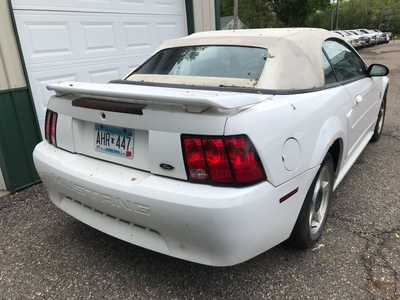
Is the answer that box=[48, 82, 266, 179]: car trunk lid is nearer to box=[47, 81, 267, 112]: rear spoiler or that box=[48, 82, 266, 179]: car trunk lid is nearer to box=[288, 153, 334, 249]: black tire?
box=[47, 81, 267, 112]: rear spoiler

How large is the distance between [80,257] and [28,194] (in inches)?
57.2

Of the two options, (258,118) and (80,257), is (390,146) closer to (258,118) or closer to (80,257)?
(258,118)

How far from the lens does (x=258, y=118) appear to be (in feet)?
6.04

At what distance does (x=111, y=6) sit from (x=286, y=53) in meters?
3.18

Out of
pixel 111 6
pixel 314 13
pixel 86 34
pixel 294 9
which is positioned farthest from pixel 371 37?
pixel 86 34

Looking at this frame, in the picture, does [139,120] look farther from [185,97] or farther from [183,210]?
[183,210]

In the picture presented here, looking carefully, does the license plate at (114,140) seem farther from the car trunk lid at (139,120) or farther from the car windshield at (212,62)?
the car windshield at (212,62)

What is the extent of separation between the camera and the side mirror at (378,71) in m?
3.48

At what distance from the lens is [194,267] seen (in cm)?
243

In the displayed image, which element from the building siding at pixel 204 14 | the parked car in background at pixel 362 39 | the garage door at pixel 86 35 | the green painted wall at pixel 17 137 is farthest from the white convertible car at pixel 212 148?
A: the parked car in background at pixel 362 39

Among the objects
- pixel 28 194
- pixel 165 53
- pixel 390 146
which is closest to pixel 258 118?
pixel 165 53

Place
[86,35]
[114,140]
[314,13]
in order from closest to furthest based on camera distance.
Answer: [114,140] < [86,35] < [314,13]

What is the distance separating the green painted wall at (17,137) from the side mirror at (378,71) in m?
3.51

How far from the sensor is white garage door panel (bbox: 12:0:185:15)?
389 cm
